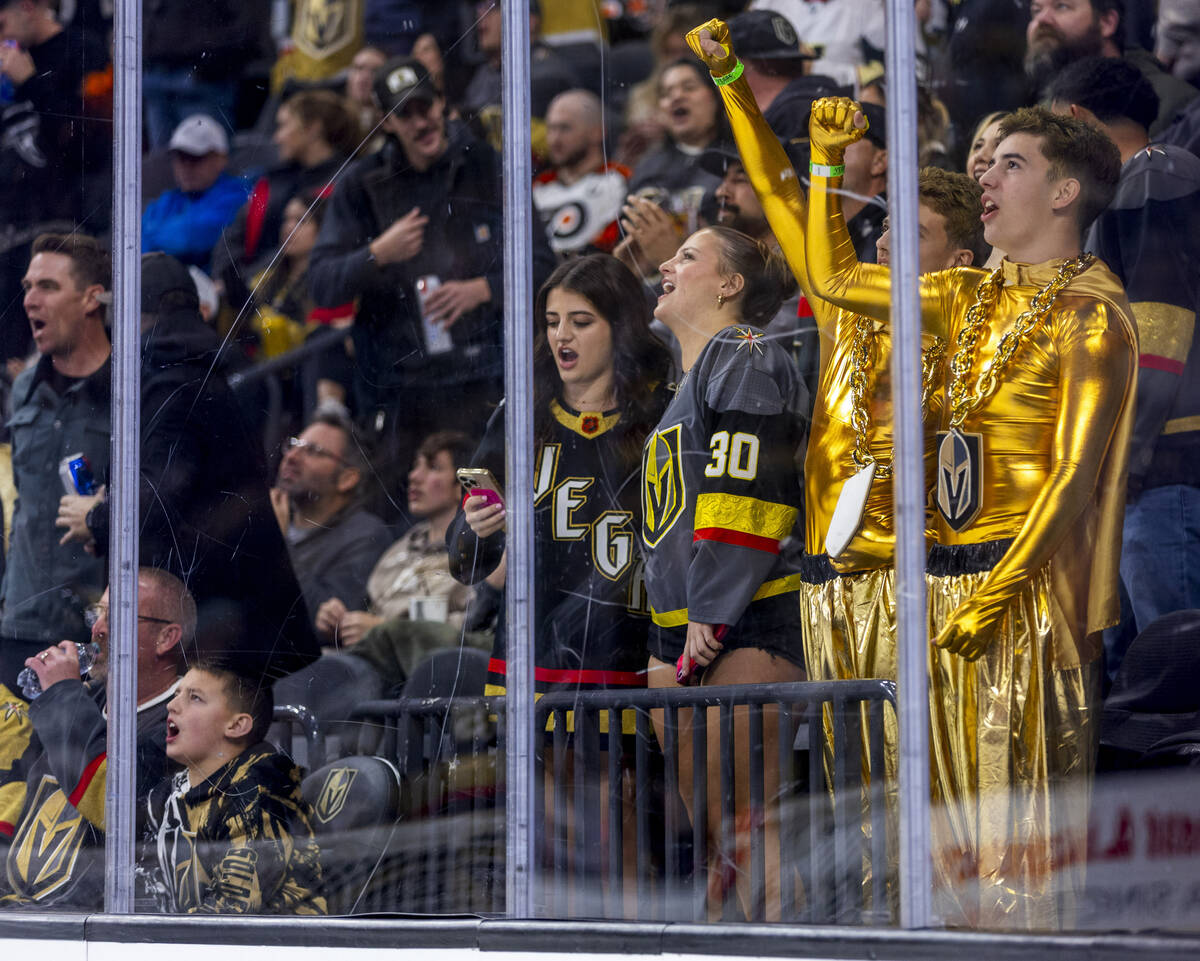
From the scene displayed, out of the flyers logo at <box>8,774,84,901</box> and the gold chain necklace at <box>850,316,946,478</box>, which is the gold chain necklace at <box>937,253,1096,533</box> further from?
the flyers logo at <box>8,774,84,901</box>

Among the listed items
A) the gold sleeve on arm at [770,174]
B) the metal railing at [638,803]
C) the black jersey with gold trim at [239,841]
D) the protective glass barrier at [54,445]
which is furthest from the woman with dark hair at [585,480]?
the protective glass barrier at [54,445]

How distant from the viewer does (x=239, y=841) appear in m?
3.99

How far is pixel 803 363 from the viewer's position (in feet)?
11.7

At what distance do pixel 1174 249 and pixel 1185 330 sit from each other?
0.16 m

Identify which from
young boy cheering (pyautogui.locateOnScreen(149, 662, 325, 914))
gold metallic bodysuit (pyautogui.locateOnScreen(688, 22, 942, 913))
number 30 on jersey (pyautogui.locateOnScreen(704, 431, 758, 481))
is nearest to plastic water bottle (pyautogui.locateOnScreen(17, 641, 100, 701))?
young boy cheering (pyautogui.locateOnScreen(149, 662, 325, 914))

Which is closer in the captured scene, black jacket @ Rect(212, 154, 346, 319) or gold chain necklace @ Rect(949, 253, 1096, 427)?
gold chain necklace @ Rect(949, 253, 1096, 427)

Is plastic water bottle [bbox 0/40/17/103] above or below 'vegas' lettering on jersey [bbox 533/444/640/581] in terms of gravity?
above

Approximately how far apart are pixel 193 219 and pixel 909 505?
2012 mm

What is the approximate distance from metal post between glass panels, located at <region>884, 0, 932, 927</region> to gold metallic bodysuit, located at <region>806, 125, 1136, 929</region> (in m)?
0.08

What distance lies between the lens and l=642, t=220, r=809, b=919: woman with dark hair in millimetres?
3523

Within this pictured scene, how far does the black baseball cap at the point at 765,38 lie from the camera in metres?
3.65

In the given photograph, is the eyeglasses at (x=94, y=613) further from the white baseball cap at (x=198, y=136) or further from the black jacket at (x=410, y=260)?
the white baseball cap at (x=198, y=136)

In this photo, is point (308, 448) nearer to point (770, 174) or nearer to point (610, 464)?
point (610, 464)

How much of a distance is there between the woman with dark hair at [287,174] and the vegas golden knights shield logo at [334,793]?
1140 millimetres
